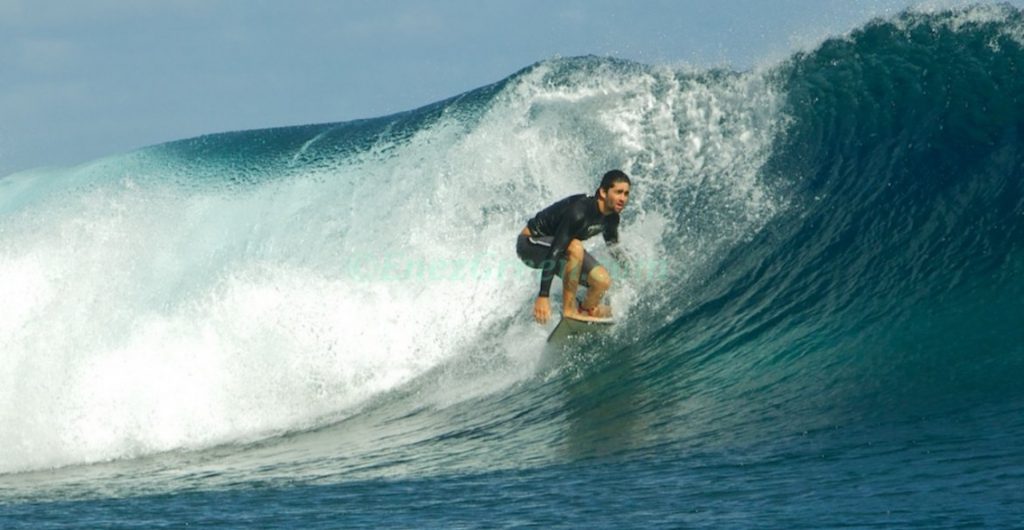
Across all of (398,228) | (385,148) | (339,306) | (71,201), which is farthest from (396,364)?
(71,201)

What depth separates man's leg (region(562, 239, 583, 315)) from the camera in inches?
388

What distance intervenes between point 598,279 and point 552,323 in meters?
1.03

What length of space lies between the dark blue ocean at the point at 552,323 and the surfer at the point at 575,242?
55 cm

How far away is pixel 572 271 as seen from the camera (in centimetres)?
994

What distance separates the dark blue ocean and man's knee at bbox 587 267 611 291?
1.94 ft

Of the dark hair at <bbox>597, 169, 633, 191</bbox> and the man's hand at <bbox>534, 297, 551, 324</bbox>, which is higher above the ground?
the dark hair at <bbox>597, 169, 633, 191</bbox>

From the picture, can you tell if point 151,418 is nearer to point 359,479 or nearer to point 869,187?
point 359,479

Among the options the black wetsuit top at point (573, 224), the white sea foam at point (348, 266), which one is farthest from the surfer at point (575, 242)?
the white sea foam at point (348, 266)

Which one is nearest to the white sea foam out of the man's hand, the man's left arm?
the man's left arm

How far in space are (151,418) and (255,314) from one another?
1.57 m

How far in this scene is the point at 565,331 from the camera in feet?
34.2

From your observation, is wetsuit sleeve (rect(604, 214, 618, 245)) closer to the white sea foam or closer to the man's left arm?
the man's left arm

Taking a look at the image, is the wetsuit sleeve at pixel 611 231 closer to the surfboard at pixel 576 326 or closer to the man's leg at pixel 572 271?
the man's leg at pixel 572 271

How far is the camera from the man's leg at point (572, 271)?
9867 mm
